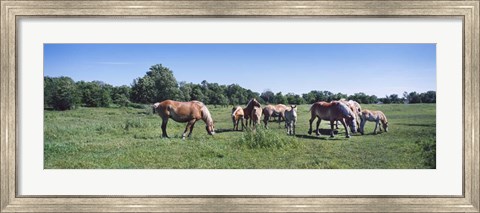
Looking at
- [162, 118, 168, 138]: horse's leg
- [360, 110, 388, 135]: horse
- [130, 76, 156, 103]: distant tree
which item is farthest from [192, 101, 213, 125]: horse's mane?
[360, 110, 388, 135]: horse

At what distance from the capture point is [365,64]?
14.8ft

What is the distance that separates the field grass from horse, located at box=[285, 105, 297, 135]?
0.18ft

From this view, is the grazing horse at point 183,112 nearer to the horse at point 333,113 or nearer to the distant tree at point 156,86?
the distant tree at point 156,86

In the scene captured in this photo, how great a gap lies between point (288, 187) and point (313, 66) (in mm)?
1239

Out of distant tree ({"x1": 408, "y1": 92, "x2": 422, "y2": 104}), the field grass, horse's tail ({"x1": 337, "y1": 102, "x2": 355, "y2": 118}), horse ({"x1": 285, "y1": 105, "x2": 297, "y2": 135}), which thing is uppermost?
distant tree ({"x1": 408, "y1": 92, "x2": 422, "y2": 104})

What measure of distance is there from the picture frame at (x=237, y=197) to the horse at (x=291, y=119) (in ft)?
2.58

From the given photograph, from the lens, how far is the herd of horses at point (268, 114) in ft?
15.0

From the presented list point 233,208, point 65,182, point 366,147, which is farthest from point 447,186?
point 65,182

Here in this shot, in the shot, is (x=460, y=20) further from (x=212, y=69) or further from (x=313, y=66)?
(x=212, y=69)

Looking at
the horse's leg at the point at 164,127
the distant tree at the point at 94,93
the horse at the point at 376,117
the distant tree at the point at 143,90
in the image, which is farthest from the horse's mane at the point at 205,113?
the horse at the point at 376,117

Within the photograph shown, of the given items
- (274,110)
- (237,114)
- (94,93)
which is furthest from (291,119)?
(94,93)

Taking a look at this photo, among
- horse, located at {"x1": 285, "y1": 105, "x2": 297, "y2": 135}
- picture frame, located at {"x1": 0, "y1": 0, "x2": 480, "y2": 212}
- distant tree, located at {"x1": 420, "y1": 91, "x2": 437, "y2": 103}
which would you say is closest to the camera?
picture frame, located at {"x1": 0, "y1": 0, "x2": 480, "y2": 212}

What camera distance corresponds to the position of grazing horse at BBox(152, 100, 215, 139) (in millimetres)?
4613

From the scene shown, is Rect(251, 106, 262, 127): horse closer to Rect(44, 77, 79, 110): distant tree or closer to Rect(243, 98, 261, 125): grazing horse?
Rect(243, 98, 261, 125): grazing horse
